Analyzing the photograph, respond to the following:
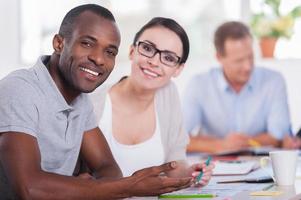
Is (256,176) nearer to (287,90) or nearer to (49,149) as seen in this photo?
(49,149)

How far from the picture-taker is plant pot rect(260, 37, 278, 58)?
4.15 meters

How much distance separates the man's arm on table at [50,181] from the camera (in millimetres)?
1447

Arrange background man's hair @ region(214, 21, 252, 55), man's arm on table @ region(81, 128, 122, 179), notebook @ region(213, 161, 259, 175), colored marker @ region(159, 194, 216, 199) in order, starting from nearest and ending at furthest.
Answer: colored marker @ region(159, 194, 216, 199), man's arm on table @ region(81, 128, 122, 179), notebook @ region(213, 161, 259, 175), background man's hair @ region(214, 21, 252, 55)

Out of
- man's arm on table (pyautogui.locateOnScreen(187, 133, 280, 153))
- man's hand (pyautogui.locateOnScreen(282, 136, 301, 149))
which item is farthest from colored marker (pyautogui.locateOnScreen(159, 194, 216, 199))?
man's hand (pyautogui.locateOnScreen(282, 136, 301, 149))

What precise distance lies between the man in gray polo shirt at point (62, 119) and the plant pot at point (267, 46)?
2.46m

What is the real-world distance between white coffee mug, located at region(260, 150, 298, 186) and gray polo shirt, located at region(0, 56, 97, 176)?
563mm

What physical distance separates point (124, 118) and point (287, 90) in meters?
2.13

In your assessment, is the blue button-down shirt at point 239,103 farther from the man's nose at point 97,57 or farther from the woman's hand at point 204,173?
the man's nose at point 97,57

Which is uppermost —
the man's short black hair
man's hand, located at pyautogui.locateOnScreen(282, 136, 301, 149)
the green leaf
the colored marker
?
the man's short black hair

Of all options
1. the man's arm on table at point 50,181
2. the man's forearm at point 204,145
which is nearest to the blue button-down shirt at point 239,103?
the man's forearm at point 204,145

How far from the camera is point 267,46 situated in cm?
419

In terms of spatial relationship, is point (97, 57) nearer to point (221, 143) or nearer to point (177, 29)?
point (177, 29)

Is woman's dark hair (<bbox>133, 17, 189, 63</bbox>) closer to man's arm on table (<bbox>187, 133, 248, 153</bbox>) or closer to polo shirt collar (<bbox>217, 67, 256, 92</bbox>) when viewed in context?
man's arm on table (<bbox>187, 133, 248, 153</bbox>)

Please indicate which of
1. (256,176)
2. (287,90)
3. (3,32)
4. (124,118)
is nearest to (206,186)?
(256,176)
